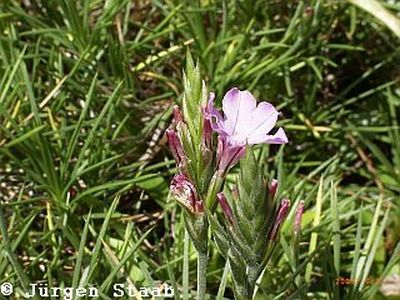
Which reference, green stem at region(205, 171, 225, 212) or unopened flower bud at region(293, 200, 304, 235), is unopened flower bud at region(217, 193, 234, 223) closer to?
green stem at region(205, 171, 225, 212)

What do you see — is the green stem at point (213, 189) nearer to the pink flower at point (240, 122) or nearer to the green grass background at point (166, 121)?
the pink flower at point (240, 122)

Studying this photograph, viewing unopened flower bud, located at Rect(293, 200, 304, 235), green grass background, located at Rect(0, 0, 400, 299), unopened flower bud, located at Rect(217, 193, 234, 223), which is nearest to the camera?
unopened flower bud, located at Rect(217, 193, 234, 223)

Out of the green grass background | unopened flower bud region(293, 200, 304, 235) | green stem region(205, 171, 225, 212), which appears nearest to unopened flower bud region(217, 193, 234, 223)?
green stem region(205, 171, 225, 212)

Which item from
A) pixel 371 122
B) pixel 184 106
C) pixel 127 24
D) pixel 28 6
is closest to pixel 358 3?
pixel 371 122

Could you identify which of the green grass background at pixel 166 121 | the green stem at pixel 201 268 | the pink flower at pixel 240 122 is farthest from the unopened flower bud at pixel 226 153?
the green grass background at pixel 166 121

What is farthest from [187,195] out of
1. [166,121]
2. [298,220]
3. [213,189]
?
[166,121]

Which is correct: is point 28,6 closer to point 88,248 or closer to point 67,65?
point 67,65
